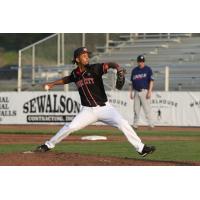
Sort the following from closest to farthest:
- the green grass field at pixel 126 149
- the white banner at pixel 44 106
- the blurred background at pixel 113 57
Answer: the green grass field at pixel 126 149 → the white banner at pixel 44 106 → the blurred background at pixel 113 57

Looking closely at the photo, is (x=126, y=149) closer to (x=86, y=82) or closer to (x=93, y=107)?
(x=93, y=107)

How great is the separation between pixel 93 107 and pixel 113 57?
25.6 metres

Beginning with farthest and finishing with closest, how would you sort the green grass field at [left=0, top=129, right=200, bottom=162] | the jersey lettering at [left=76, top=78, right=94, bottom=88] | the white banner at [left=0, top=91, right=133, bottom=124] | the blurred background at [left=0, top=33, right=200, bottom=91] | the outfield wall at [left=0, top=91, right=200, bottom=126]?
the blurred background at [left=0, top=33, right=200, bottom=91], the white banner at [left=0, top=91, right=133, bottom=124], the outfield wall at [left=0, top=91, right=200, bottom=126], the green grass field at [left=0, top=129, right=200, bottom=162], the jersey lettering at [left=76, top=78, right=94, bottom=88]

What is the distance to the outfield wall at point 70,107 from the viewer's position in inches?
1051

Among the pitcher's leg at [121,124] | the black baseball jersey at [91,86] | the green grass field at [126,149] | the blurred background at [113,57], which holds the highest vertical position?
the blurred background at [113,57]

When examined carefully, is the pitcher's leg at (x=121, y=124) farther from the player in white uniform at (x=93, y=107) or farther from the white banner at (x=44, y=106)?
the white banner at (x=44, y=106)

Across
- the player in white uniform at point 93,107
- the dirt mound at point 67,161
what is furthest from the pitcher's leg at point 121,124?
the dirt mound at point 67,161

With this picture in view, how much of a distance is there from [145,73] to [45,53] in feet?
35.7

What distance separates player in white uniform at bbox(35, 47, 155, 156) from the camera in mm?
12398

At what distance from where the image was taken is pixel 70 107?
28062 mm

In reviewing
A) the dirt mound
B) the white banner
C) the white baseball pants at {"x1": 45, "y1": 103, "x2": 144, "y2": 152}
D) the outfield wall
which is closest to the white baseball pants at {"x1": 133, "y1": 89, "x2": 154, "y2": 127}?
the outfield wall

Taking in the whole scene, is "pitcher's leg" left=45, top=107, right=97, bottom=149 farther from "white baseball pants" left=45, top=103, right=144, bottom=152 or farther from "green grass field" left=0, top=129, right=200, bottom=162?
"green grass field" left=0, top=129, right=200, bottom=162

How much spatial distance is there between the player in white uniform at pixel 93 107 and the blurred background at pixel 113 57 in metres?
15.1

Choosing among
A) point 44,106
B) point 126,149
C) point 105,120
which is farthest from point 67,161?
point 44,106
